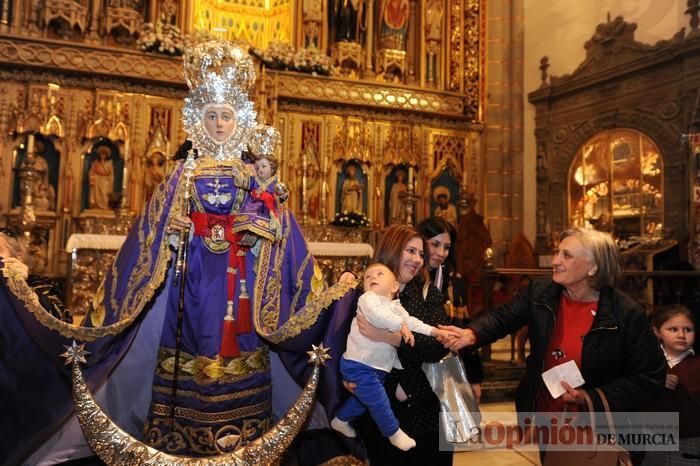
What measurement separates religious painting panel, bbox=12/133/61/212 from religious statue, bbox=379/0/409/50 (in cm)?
646

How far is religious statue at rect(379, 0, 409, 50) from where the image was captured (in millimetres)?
11375

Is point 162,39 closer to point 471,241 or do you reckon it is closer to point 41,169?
point 41,169

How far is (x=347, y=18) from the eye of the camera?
11.1 metres

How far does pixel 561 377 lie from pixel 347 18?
394 inches

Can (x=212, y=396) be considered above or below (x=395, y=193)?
below

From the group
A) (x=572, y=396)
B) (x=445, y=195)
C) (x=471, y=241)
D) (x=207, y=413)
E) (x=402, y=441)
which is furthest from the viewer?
(x=445, y=195)

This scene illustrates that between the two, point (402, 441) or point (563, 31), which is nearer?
point (402, 441)

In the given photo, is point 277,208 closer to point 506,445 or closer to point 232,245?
point 232,245

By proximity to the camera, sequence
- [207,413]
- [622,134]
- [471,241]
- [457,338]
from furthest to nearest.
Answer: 1. [622,134]
2. [471,241]
3. [207,413]
4. [457,338]

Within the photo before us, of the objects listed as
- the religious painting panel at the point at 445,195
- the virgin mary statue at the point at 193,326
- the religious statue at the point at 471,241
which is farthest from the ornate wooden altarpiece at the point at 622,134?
the virgin mary statue at the point at 193,326

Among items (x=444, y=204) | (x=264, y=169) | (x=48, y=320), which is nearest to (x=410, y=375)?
(x=264, y=169)

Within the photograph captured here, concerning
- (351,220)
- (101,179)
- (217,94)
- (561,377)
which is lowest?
(561,377)

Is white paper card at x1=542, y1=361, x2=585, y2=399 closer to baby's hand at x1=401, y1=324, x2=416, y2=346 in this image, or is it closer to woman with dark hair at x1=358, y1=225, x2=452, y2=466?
woman with dark hair at x1=358, y1=225, x2=452, y2=466

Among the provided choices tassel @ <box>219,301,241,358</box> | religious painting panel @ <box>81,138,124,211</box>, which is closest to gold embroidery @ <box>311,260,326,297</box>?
tassel @ <box>219,301,241,358</box>
